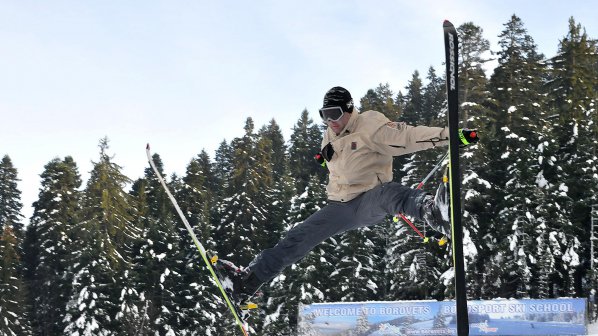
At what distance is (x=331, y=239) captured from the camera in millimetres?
42312

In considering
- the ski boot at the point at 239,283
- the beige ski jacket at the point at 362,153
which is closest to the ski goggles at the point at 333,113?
the beige ski jacket at the point at 362,153

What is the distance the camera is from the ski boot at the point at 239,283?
664cm

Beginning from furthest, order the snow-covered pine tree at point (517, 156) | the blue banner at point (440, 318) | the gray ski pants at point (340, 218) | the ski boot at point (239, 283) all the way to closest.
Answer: the snow-covered pine tree at point (517, 156), the blue banner at point (440, 318), the ski boot at point (239, 283), the gray ski pants at point (340, 218)

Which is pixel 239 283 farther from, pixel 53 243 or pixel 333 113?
pixel 53 243

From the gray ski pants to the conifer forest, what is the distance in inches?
1057

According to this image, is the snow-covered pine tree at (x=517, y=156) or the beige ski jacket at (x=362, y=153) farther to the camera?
the snow-covered pine tree at (x=517, y=156)

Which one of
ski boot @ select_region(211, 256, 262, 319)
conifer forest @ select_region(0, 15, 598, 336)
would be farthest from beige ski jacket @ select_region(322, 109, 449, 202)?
conifer forest @ select_region(0, 15, 598, 336)

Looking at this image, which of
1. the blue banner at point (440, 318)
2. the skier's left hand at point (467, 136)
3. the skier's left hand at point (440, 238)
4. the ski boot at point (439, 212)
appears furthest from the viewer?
the blue banner at point (440, 318)

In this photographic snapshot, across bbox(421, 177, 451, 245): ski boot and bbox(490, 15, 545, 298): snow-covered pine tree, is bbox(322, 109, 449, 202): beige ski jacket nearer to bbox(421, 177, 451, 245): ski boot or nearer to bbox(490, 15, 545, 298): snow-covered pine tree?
bbox(421, 177, 451, 245): ski boot

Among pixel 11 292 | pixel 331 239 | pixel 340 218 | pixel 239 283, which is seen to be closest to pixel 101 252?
pixel 11 292

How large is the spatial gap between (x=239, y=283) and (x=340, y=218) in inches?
45.7

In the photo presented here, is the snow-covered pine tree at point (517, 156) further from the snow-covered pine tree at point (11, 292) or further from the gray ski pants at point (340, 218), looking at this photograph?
the gray ski pants at point (340, 218)

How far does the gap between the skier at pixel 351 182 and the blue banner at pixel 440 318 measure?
854 inches

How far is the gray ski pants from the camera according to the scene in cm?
570
